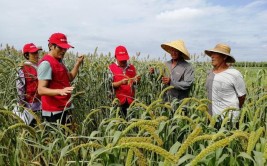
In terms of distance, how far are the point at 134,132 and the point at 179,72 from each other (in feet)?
6.27

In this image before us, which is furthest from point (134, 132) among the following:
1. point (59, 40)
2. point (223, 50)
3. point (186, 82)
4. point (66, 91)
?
point (186, 82)

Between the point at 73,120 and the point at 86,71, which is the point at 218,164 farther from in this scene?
the point at 86,71

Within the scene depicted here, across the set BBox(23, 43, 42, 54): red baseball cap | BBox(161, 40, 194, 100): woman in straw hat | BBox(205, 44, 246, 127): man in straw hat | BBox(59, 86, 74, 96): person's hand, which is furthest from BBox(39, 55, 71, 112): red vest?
BBox(205, 44, 246, 127): man in straw hat

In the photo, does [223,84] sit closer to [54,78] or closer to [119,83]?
[119,83]

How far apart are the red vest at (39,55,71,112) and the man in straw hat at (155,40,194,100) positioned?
1.47 m

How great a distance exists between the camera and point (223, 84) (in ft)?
12.8

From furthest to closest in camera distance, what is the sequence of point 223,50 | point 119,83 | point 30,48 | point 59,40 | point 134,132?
point 119,83, point 30,48, point 223,50, point 59,40, point 134,132

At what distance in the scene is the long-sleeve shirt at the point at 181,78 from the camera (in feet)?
15.1

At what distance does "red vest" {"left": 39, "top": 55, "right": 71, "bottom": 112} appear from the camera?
3.66 m

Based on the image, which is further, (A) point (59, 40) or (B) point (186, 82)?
(B) point (186, 82)

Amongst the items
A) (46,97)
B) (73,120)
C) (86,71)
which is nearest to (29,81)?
(46,97)

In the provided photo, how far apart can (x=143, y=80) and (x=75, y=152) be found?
3732 mm

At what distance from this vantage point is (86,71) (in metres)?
5.12

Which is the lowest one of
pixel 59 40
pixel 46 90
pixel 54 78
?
pixel 46 90
